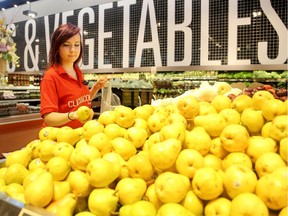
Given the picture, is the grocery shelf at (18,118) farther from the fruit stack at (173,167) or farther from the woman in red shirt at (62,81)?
the fruit stack at (173,167)

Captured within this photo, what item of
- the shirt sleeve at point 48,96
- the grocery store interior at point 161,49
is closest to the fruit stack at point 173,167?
the shirt sleeve at point 48,96

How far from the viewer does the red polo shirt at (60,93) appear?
2.03 metres

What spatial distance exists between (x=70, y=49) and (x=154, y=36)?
16.5 feet

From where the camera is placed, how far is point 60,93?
214 centimetres

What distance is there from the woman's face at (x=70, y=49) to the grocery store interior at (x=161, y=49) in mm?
1897

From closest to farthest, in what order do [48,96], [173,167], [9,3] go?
[173,167]
[48,96]
[9,3]

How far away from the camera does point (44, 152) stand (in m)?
1.16

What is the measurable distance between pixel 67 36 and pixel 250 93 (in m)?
1.36

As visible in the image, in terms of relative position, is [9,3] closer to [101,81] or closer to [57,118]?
[101,81]

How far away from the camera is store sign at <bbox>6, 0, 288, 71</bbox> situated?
5660 mm

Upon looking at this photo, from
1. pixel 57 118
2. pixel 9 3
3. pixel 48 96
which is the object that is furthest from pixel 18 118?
pixel 9 3

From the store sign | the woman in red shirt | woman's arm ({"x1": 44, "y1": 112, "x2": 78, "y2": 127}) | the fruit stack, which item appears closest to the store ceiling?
the store sign

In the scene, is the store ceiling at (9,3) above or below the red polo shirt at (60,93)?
above

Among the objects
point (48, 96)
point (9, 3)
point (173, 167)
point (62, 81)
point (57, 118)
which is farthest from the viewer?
point (9, 3)
